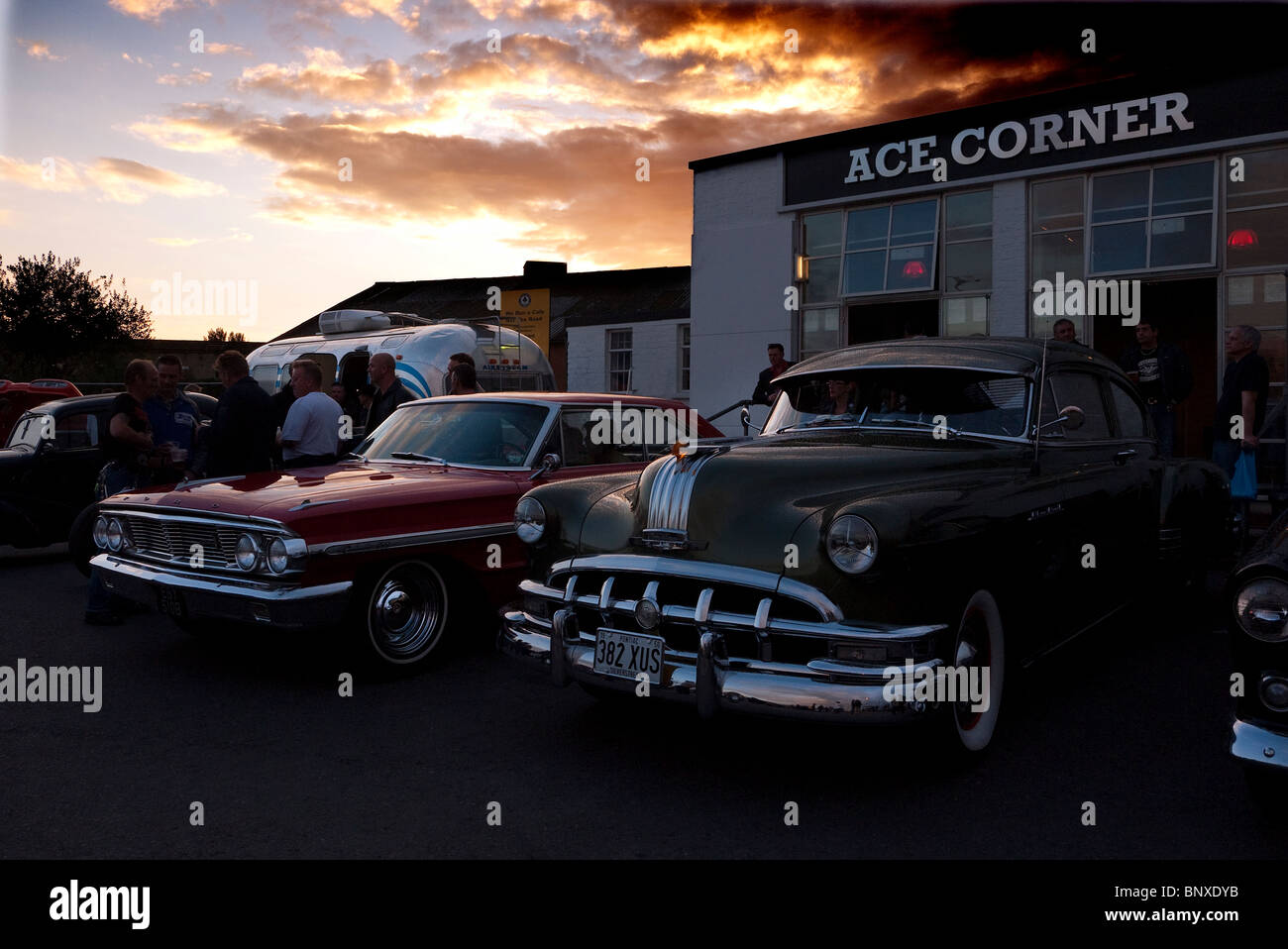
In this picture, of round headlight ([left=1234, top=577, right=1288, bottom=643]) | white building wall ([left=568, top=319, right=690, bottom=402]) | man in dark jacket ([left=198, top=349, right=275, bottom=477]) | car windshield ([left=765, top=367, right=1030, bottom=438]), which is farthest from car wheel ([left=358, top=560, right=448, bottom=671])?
white building wall ([left=568, top=319, right=690, bottom=402])

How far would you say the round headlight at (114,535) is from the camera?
5852 mm

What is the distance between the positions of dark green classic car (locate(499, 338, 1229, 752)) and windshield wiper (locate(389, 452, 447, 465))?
1.87 metres

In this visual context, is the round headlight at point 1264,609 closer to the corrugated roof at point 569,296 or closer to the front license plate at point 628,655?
the front license plate at point 628,655

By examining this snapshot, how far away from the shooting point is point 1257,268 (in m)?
11.7

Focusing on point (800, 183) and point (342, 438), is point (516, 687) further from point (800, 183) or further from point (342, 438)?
point (800, 183)

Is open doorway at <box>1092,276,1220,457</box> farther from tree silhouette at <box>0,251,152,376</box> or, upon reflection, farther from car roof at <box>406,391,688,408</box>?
tree silhouette at <box>0,251,152,376</box>

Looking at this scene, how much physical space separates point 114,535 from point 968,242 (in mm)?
11842

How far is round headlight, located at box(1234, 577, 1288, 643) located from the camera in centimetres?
319

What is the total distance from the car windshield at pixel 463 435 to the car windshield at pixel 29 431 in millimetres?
4912

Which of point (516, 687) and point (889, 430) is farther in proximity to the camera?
point (516, 687)

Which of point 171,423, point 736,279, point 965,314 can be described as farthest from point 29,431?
point 965,314

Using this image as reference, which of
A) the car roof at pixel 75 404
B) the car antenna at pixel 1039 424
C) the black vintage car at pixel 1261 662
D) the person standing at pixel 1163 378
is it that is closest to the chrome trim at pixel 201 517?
the car antenna at pixel 1039 424
